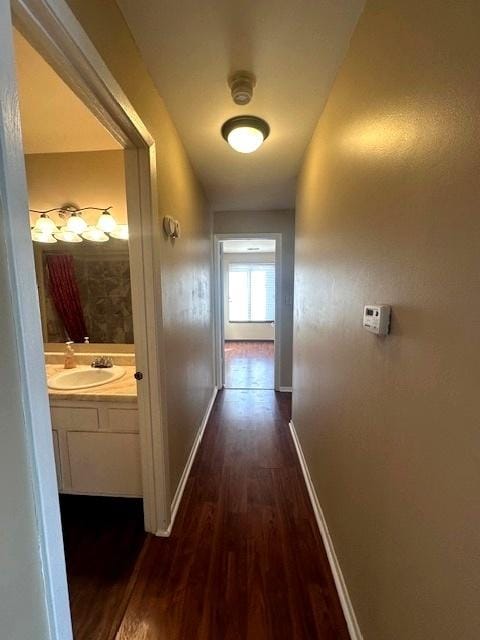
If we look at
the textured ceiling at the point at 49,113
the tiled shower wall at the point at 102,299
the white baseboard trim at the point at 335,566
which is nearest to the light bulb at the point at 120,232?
the tiled shower wall at the point at 102,299

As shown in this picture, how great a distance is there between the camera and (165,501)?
1529 mm

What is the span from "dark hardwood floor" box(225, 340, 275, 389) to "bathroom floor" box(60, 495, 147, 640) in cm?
234

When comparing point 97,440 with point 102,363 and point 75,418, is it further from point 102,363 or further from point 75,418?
point 102,363

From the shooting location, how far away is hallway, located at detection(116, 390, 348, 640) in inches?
44.7

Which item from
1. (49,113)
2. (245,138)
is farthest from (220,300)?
(49,113)

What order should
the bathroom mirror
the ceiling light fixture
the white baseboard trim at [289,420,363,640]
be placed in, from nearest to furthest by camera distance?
the white baseboard trim at [289,420,363,640] → the ceiling light fixture → the bathroom mirror

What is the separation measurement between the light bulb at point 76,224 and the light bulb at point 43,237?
0.17 metres

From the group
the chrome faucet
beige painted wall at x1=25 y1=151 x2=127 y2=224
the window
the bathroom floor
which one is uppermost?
beige painted wall at x1=25 y1=151 x2=127 y2=224

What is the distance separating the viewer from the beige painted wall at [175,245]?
985 mm

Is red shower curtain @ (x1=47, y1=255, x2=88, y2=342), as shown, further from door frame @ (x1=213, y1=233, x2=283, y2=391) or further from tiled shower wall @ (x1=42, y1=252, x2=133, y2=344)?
door frame @ (x1=213, y1=233, x2=283, y2=391)

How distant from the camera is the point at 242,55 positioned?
1219 mm

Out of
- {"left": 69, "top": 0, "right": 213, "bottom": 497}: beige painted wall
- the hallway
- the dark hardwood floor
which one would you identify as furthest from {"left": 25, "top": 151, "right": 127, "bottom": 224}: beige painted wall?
the dark hardwood floor

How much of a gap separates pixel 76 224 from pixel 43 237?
284mm

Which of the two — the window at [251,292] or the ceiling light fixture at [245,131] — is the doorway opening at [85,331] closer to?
the ceiling light fixture at [245,131]
